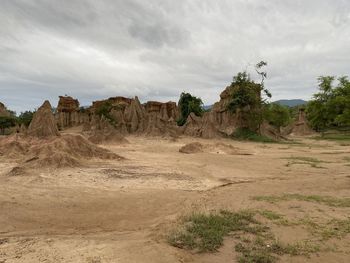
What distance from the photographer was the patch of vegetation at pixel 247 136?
34.6 metres

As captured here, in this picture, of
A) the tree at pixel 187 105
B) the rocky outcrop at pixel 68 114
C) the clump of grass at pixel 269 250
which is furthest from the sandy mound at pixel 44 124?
the rocky outcrop at pixel 68 114

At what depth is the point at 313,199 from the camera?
8.32 metres

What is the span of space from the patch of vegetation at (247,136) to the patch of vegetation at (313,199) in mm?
25911

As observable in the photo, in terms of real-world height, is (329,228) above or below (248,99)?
below

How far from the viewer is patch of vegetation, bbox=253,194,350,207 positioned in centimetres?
793

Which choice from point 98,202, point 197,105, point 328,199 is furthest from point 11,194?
point 197,105

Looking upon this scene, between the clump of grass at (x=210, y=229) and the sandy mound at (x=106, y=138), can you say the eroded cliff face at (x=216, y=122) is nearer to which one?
the sandy mound at (x=106, y=138)

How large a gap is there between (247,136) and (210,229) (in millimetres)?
30577

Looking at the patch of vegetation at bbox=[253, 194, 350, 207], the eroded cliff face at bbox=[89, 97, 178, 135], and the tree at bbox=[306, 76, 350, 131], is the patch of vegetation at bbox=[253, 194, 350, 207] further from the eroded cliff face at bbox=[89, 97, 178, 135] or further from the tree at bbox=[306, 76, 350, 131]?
the tree at bbox=[306, 76, 350, 131]

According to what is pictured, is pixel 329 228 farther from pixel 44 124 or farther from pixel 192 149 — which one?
pixel 44 124

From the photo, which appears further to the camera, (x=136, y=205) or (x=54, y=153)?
(x=54, y=153)

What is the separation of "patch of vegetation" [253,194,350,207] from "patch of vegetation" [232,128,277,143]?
2591 cm

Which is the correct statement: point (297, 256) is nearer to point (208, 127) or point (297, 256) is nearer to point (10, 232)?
point (10, 232)

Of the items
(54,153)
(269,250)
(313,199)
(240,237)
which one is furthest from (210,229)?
(54,153)
